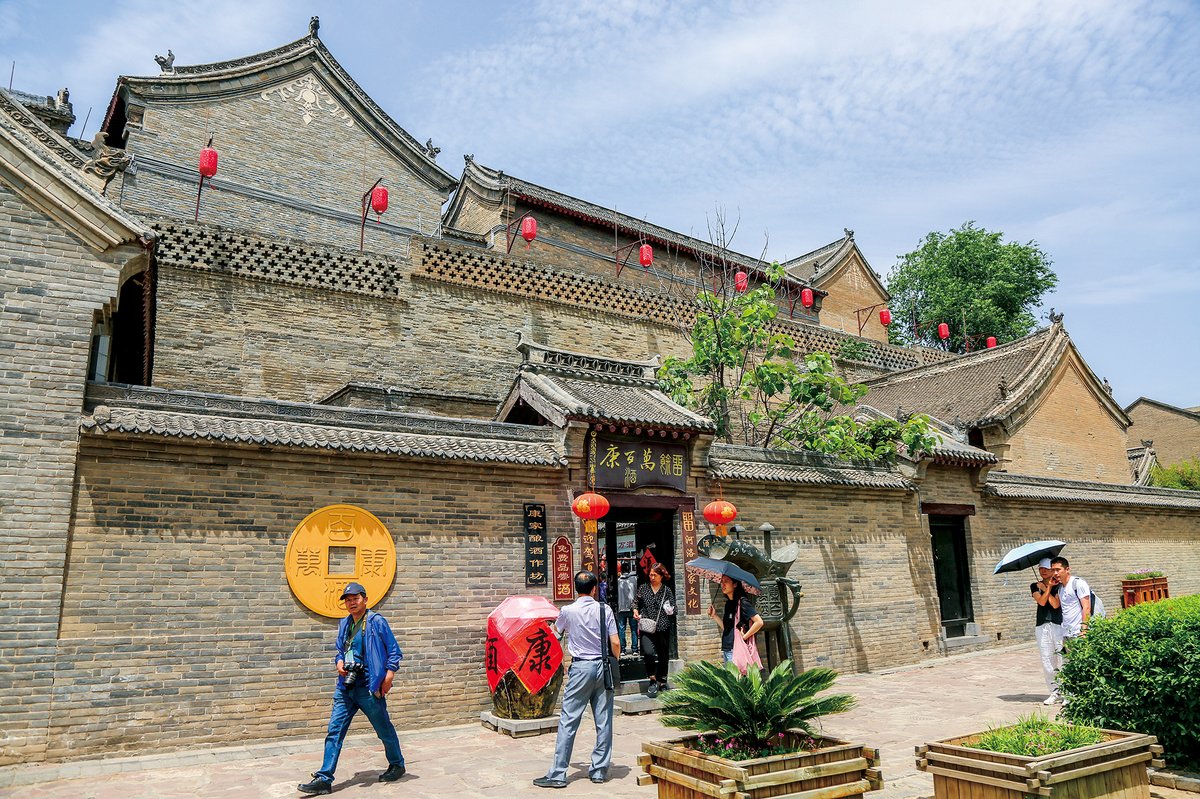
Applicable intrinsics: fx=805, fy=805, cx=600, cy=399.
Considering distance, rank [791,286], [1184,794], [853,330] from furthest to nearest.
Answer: [853,330], [791,286], [1184,794]

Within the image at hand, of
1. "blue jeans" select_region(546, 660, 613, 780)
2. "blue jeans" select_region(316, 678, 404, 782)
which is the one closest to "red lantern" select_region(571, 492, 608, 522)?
"blue jeans" select_region(546, 660, 613, 780)

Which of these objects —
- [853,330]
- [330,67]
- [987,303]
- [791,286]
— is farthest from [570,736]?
[987,303]

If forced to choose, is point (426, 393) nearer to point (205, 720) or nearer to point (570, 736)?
point (205, 720)

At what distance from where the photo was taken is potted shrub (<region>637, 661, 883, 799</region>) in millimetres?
4066

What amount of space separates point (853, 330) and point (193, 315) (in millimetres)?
22943

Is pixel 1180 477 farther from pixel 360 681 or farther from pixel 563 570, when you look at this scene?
pixel 360 681

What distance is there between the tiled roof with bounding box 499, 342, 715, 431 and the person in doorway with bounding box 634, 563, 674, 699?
6.39 feet

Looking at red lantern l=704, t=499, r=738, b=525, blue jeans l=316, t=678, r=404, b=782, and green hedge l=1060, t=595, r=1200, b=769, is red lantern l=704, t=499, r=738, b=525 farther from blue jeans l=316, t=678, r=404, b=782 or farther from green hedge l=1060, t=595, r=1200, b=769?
blue jeans l=316, t=678, r=404, b=782

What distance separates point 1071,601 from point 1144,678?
3099 millimetres

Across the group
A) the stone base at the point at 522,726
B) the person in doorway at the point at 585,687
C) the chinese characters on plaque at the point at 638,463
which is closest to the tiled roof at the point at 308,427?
the chinese characters on plaque at the point at 638,463

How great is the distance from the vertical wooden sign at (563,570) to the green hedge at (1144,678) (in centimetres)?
501

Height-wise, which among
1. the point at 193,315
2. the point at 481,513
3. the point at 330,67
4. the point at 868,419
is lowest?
the point at 481,513

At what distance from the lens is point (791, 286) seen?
25.7m

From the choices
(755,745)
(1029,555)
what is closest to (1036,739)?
(755,745)
